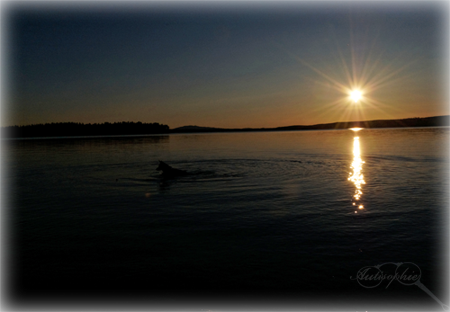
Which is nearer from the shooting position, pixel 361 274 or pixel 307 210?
pixel 361 274

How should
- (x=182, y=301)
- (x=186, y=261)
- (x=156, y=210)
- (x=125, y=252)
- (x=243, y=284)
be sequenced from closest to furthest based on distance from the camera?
(x=182, y=301) < (x=243, y=284) < (x=186, y=261) < (x=125, y=252) < (x=156, y=210)

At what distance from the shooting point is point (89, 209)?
13.8m

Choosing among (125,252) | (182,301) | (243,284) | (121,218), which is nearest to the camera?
(182,301)

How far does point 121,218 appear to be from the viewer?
1227 centimetres

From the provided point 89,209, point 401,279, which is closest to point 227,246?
point 401,279

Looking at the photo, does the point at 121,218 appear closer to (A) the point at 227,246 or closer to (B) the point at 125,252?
(B) the point at 125,252

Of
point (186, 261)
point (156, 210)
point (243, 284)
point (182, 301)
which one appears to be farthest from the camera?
point (156, 210)

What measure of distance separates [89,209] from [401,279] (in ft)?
39.9

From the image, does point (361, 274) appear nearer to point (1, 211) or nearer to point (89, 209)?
point (89, 209)

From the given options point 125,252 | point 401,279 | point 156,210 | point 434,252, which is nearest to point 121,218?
point 156,210

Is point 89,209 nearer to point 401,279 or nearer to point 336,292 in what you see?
point 336,292

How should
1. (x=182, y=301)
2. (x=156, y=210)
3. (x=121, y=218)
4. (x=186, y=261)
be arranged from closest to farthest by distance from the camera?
(x=182, y=301) → (x=186, y=261) → (x=121, y=218) → (x=156, y=210)

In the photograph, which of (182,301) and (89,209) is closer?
(182,301)

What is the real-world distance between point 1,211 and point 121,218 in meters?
6.10
